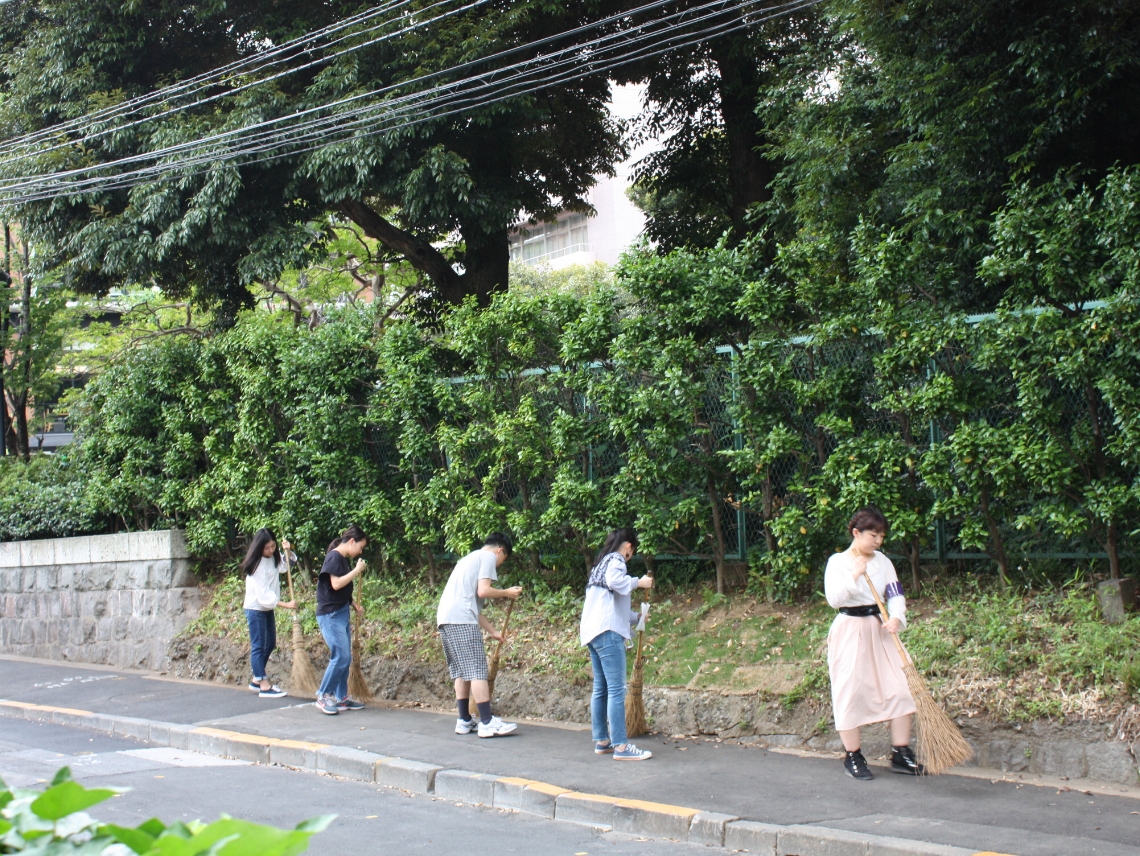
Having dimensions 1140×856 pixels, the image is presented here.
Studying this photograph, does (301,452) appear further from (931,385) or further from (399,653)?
(931,385)

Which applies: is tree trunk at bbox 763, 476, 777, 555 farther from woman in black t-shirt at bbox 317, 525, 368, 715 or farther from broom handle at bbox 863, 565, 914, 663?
woman in black t-shirt at bbox 317, 525, 368, 715

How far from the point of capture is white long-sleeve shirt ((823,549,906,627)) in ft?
19.9

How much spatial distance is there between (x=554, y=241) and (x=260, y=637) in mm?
40276

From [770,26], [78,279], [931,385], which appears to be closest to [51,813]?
[931,385]

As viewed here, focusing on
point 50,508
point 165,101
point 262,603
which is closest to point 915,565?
point 262,603

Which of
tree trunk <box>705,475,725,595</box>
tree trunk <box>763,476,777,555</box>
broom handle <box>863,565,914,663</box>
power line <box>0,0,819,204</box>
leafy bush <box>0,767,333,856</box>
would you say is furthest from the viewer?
power line <box>0,0,819,204</box>

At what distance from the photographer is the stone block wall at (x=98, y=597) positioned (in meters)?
12.2

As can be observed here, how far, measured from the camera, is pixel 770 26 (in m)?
13.3

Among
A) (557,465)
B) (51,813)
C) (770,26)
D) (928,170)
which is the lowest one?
(51,813)

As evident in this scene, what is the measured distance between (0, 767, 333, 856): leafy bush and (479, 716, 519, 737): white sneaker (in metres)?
5.92

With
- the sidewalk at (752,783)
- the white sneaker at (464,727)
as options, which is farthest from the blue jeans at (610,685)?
the white sneaker at (464,727)

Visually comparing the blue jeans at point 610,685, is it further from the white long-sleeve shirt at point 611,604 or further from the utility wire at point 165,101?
the utility wire at point 165,101

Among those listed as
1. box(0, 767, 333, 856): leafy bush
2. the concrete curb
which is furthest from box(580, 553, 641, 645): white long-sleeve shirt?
box(0, 767, 333, 856): leafy bush

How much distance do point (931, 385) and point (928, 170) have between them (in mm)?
3096
